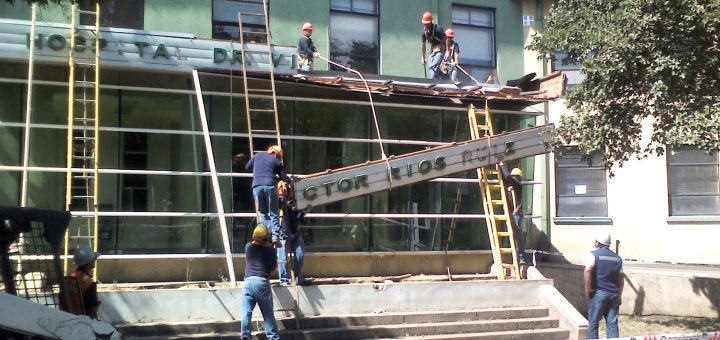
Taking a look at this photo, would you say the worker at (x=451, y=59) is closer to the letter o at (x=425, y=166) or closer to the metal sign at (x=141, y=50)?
the letter o at (x=425, y=166)

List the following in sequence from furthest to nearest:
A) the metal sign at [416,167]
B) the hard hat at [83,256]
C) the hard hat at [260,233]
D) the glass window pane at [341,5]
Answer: the glass window pane at [341,5]
the metal sign at [416,167]
the hard hat at [260,233]
the hard hat at [83,256]

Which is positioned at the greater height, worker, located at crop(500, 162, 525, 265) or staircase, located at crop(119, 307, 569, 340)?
worker, located at crop(500, 162, 525, 265)

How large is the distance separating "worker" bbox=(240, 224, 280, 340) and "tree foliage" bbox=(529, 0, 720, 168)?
4.62 m

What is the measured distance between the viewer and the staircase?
909cm

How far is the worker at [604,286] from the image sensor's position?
9.15m

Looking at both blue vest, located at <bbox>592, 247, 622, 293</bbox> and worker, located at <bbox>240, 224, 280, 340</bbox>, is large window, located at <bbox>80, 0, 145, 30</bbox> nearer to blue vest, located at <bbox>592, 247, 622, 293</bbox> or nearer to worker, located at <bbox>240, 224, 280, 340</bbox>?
worker, located at <bbox>240, 224, 280, 340</bbox>

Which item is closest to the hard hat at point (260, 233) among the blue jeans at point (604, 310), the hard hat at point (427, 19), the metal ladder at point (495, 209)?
the blue jeans at point (604, 310)

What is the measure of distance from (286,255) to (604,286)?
4297mm

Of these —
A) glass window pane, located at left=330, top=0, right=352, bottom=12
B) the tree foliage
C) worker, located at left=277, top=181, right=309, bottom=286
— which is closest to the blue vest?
the tree foliage

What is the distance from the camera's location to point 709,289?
1159 centimetres

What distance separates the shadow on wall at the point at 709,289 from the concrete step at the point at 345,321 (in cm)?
292

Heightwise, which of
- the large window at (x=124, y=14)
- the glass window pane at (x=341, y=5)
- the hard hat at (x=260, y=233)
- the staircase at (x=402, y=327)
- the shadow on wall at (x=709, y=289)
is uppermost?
the glass window pane at (x=341, y=5)

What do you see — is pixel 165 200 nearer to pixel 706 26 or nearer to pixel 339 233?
pixel 339 233

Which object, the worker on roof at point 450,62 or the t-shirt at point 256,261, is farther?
the worker on roof at point 450,62
